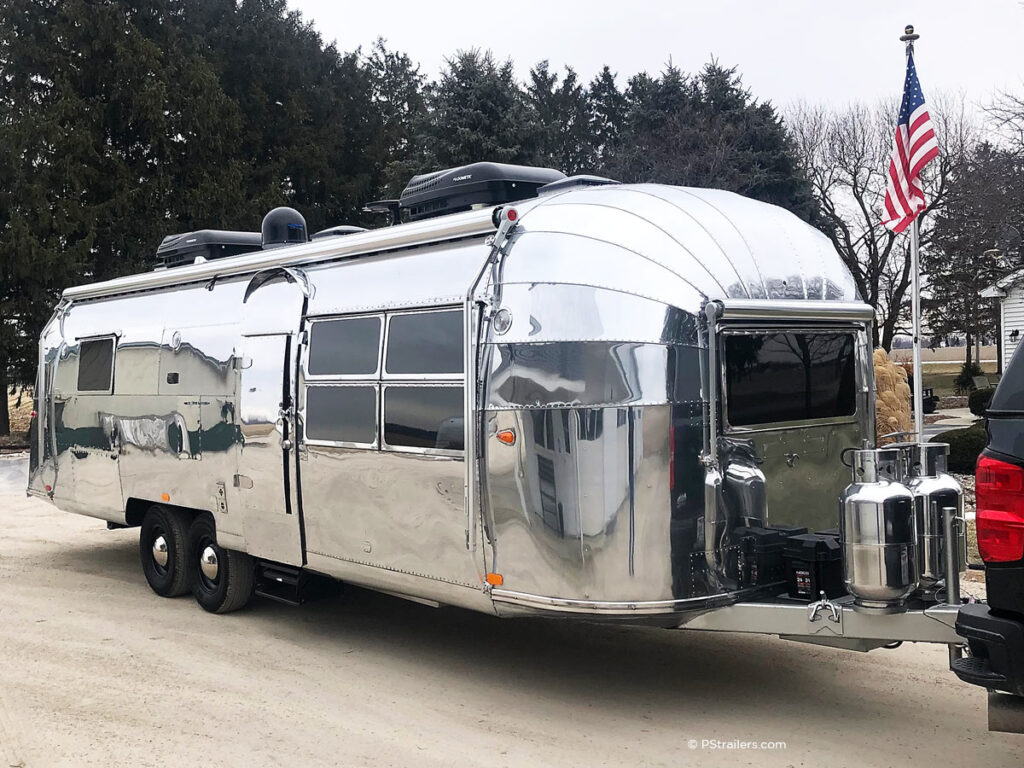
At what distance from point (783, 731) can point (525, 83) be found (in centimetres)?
4259

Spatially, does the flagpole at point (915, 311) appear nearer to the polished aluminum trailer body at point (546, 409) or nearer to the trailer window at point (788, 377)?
the trailer window at point (788, 377)

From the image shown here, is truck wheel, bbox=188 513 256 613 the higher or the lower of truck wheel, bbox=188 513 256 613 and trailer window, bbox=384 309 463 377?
the lower

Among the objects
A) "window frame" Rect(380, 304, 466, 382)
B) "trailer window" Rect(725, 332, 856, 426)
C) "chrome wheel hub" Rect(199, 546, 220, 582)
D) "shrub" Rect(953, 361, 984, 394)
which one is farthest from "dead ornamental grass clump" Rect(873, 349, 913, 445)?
"shrub" Rect(953, 361, 984, 394)

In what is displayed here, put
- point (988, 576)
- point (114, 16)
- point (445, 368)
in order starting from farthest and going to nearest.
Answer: point (114, 16), point (445, 368), point (988, 576)

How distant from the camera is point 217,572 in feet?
26.5

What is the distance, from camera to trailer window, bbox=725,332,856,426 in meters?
5.52

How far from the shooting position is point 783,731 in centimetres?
520

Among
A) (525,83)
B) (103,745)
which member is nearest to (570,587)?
(103,745)

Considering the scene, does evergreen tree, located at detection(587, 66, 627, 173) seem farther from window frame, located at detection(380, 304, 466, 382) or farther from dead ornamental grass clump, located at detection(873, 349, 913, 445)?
window frame, located at detection(380, 304, 466, 382)

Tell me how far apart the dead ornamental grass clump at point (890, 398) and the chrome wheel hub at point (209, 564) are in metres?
11.1

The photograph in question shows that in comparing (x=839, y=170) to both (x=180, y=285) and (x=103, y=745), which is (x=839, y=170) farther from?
(x=103, y=745)

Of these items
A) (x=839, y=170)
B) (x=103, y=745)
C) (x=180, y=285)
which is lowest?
(x=103, y=745)

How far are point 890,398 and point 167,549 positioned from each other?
1211 cm

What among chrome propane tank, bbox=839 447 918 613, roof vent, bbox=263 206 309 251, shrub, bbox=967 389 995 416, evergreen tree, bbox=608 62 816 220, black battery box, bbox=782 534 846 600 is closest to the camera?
chrome propane tank, bbox=839 447 918 613
